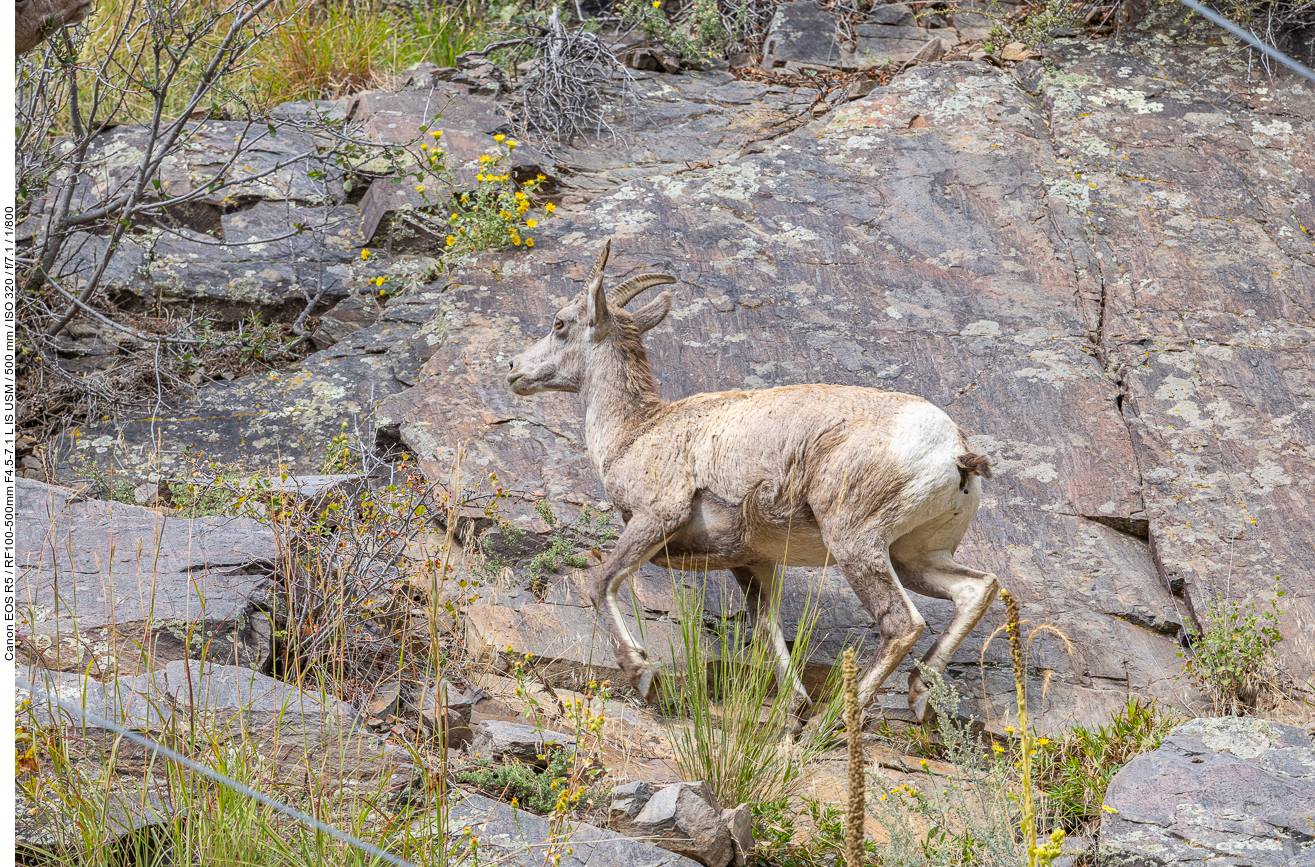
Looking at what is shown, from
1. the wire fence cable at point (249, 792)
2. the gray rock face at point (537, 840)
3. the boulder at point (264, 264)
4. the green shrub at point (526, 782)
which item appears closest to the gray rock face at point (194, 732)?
the wire fence cable at point (249, 792)

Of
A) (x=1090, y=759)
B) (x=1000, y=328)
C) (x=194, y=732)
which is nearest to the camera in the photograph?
(x=194, y=732)

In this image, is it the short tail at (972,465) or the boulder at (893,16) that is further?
the boulder at (893,16)

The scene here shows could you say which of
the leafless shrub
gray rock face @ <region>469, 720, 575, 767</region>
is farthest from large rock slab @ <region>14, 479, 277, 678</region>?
the leafless shrub

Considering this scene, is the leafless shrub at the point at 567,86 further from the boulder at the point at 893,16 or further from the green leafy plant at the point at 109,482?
the green leafy plant at the point at 109,482

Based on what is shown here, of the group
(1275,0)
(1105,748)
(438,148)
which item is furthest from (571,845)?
(1275,0)

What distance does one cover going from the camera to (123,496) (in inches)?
243

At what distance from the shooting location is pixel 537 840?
12.4ft

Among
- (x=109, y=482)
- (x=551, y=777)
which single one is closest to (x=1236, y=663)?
(x=551, y=777)

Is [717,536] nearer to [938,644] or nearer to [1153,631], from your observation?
[938,644]

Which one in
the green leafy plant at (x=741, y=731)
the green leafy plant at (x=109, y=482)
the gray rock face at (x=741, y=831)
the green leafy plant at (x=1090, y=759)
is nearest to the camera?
the gray rock face at (x=741, y=831)

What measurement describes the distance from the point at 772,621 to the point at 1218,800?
1.89m

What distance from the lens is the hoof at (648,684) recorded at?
5.09 meters

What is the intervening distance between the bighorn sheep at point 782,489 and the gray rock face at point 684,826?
2.73ft

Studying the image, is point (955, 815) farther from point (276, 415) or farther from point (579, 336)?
point (276, 415)
